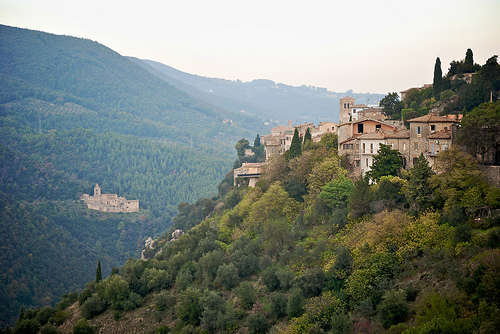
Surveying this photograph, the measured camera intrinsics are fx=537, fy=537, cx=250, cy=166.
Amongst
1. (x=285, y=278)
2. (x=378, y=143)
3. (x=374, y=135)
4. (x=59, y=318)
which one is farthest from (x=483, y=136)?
(x=59, y=318)

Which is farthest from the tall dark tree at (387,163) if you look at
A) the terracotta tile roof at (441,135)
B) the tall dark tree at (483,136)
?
the tall dark tree at (483,136)

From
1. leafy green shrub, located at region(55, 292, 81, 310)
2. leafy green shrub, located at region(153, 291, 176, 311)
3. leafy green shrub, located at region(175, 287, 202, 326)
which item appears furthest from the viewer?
leafy green shrub, located at region(55, 292, 81, 310)

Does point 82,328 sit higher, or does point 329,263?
point 329,263

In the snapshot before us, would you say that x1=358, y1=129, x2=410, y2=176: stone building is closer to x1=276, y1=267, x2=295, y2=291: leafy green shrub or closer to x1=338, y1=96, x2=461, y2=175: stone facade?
x1=338, y1=96, x2=461, y2=175: stone facade

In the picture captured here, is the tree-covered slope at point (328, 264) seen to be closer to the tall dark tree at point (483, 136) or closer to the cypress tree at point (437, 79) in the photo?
the tall dark tree at point (483, 136)

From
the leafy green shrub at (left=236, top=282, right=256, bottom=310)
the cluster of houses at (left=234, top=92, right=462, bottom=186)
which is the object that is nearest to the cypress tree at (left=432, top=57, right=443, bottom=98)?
the cluster of houses at (left=234, top=92, right=462, bottom=186)

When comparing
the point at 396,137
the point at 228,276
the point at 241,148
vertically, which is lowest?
the point at 228,276

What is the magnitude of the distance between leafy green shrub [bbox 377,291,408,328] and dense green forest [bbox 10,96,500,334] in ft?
0.19

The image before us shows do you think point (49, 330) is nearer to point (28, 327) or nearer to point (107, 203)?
point (28, 327)

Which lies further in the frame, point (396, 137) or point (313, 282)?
point (396, 137)

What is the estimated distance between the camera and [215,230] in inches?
2029

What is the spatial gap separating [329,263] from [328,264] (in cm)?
13

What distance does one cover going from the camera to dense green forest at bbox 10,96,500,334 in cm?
2419

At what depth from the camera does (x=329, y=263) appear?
3209 centimetres
